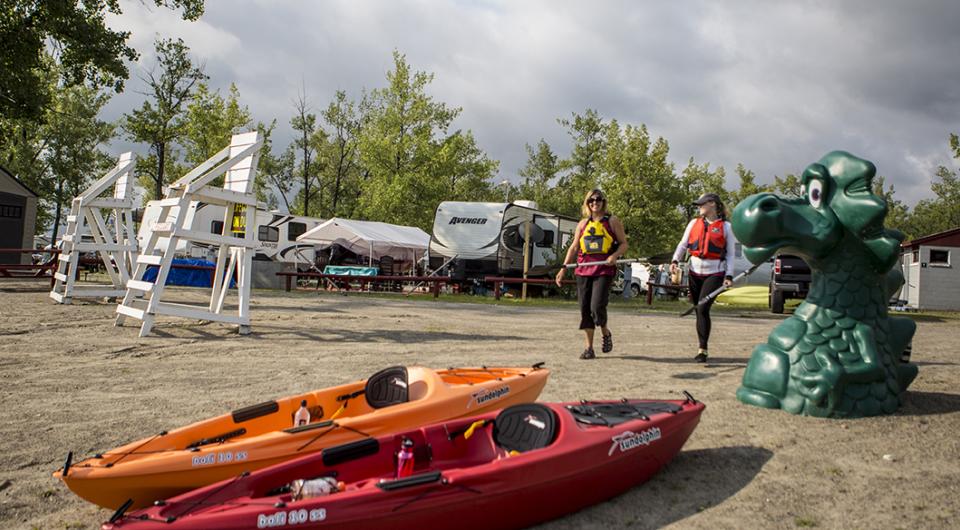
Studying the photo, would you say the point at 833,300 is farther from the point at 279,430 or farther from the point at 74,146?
the point at 74,146

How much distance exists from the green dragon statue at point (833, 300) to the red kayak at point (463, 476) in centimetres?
160

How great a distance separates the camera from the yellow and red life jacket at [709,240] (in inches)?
302

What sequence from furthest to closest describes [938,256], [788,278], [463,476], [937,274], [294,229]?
1. [294,229]
2. [938,256]
3. [937,274]
4. [788,278]
5. [463,476]

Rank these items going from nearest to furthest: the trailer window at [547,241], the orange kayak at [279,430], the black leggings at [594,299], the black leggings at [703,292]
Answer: the orange kayak at [279,430] < the black leggings at [703,292] < the black leggings at [594,299] < the trailer window at [547,241]

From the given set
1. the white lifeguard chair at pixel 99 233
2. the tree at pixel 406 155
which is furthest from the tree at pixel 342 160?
the white lifeguard chair at pixel 99 233

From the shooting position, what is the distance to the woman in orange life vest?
7977mm

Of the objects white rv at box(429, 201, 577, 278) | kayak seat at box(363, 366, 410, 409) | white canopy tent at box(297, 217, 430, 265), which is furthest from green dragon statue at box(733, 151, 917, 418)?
white canopy tent at box(297, 217, 430, 265)

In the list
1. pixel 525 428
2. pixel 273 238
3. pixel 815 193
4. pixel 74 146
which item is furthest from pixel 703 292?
pixel 74 146

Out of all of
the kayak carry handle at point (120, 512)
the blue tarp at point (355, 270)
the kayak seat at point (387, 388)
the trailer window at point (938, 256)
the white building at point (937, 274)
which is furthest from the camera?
the trailer window at point (938, 256)

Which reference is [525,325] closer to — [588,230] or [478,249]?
[588,230]

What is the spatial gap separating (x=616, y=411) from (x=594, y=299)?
3.83m

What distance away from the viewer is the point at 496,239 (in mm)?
25141

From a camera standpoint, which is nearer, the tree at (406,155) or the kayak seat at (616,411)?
the kayak seat at (616,411)

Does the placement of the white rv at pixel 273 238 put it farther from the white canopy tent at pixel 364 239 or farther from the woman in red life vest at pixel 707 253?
the woman in red life vest at pixel 707 253
